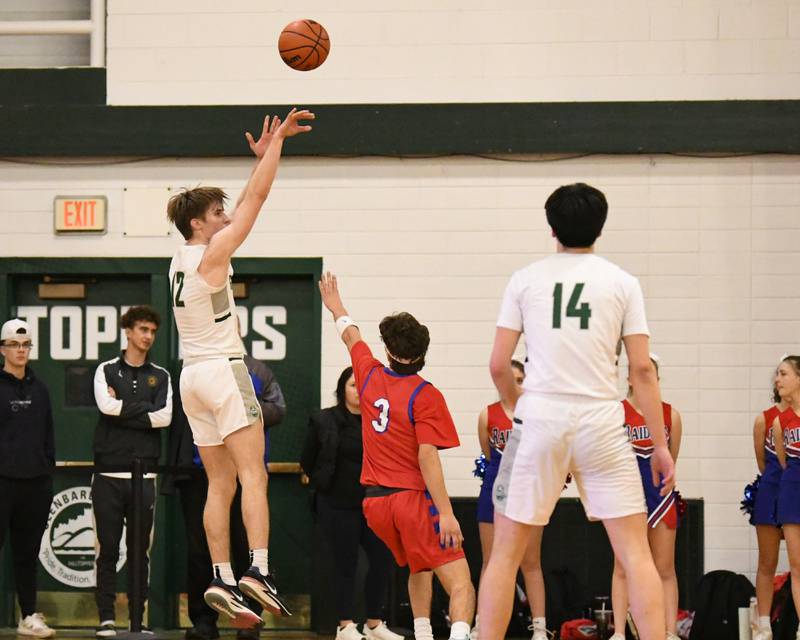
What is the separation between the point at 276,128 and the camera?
21.3 feet

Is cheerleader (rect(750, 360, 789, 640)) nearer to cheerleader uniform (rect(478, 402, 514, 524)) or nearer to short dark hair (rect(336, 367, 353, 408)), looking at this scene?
cheerleader uniform (rect(478, 402, 514, 524))

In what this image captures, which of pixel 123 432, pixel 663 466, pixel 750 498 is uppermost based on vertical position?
pixel 663 466

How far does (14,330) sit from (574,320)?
16.9 ft

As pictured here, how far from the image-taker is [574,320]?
520 cm

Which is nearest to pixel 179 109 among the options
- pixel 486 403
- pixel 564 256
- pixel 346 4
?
pixel 346 4

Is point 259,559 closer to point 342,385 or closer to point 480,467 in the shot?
point 342,385

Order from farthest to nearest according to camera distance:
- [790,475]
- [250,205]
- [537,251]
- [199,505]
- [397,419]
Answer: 1. [537,251]
2. [199,505]
3. [790,475]
4. [397,419]
5. [250,205]

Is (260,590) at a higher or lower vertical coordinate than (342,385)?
lower

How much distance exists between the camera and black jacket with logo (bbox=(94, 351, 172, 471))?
905 cm

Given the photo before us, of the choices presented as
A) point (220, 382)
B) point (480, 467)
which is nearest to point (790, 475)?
point (480, 467)

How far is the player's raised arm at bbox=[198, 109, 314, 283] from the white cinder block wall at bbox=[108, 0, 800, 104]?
396 cm

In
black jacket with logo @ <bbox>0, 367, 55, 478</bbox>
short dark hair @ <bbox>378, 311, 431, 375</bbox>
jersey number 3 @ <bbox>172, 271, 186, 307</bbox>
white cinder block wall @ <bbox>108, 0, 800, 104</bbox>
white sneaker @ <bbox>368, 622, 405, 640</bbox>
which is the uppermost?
white cinder block wall @ <bbox>108, 0, 800, 104</bbox>

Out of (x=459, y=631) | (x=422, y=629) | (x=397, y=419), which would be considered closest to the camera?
(x=459, y=631)

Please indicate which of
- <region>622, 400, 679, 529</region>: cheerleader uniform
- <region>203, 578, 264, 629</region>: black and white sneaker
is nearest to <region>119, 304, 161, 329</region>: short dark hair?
<region>203, 578, 264, 629</region>: black and white sneaker
